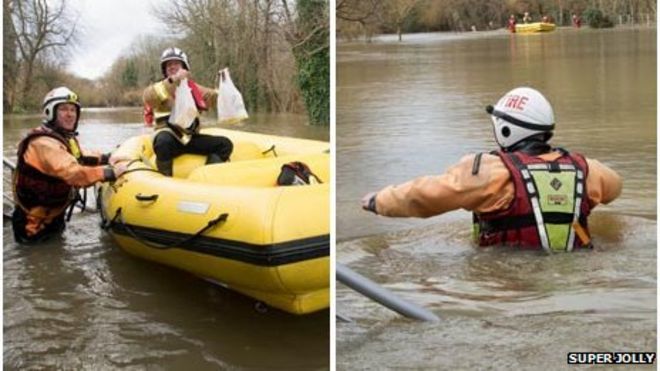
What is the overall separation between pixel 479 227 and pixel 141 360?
77 cm

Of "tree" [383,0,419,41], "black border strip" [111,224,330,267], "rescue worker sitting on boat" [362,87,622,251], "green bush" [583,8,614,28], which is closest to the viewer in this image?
"tree" [383,0,419,41]

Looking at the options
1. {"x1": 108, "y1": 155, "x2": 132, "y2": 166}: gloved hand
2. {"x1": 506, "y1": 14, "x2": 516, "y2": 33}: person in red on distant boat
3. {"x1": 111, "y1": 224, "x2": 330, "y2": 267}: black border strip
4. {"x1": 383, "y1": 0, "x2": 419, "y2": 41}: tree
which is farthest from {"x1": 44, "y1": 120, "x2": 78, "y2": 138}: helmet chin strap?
{"x1": 506, "y1": 14, "x2": 516, "y2": 33}: person in red on distant boat

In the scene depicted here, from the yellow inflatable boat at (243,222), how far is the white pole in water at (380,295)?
29 cm

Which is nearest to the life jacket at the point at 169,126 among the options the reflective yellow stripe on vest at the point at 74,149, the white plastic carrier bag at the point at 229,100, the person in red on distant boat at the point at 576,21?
the reflective yellow stripe on vest at the point at 74,149

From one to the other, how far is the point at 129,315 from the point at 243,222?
49cm

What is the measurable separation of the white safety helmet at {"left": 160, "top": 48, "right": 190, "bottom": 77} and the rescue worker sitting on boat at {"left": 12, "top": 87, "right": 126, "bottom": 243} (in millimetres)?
238

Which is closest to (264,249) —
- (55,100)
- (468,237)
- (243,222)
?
(243,222)

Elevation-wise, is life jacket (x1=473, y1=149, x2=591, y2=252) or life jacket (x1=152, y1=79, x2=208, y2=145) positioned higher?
life jacket (x1=152, y1=79, x2=208, y2=145)

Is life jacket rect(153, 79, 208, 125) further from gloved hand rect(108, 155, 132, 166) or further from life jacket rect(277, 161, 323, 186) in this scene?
life jacket rect(277, 161, 323, 186)

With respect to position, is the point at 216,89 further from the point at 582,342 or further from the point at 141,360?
the point at 582,342

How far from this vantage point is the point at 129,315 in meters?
1.97

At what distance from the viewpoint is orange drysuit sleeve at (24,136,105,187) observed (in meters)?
2.16

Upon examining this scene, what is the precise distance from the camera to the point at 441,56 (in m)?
1.39

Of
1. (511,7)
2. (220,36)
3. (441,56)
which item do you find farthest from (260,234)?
(511,7)
